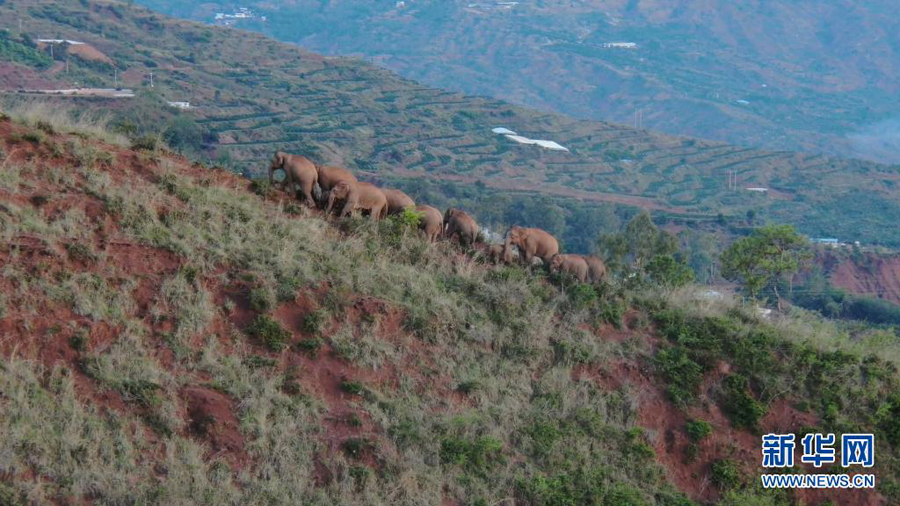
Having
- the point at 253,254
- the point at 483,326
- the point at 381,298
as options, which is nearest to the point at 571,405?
the point at 483,326

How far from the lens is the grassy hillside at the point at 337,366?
12.6 meters

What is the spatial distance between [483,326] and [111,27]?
108151 millimetres

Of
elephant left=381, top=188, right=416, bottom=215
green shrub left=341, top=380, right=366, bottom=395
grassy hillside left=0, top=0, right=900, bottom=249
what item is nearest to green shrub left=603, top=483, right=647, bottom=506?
green shrub left=341, top=380, right=366, bottom=395

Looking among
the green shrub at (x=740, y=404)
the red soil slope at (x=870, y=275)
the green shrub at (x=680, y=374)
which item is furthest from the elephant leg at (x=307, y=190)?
the red soil slope at (x=870, y=275)

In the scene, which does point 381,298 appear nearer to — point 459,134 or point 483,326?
point 483,326

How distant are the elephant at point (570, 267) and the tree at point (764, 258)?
208 inches

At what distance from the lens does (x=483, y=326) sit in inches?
653

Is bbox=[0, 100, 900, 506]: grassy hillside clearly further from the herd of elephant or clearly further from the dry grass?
the herd of elephant

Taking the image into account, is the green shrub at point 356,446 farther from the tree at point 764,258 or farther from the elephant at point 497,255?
the tree at point 764,258

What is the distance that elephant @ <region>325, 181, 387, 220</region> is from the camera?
1802cm

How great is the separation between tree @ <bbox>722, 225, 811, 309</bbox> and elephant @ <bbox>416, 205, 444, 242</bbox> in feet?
26.1

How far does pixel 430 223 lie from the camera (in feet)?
61.3

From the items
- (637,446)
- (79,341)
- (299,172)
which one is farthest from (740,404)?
(79,341)

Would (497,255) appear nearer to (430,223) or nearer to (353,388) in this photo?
(430,223)
